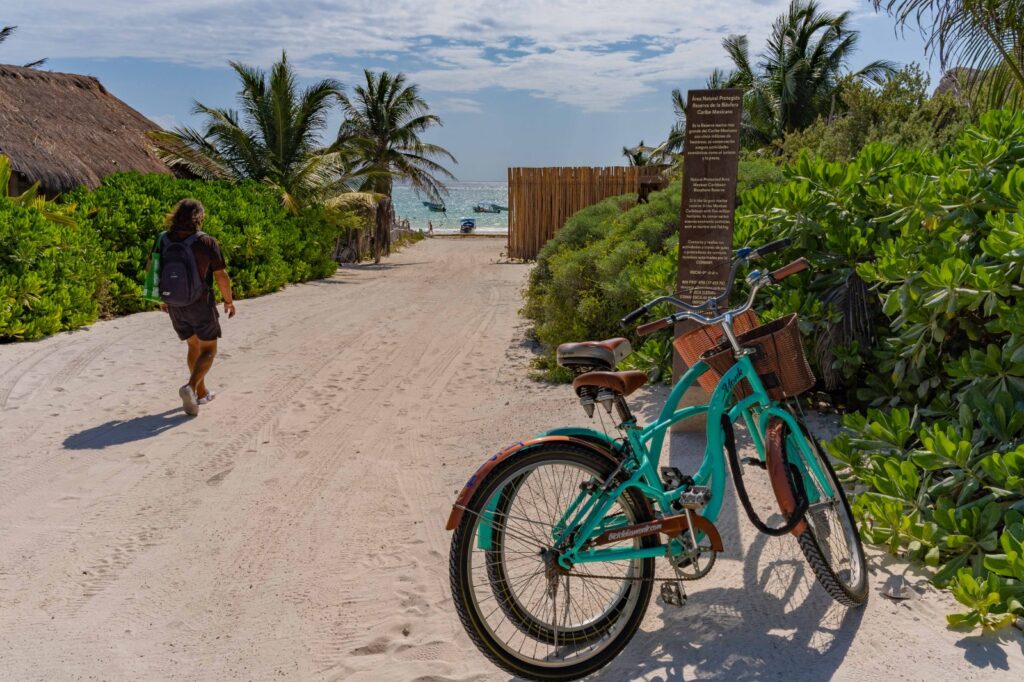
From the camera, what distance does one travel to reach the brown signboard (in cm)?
573

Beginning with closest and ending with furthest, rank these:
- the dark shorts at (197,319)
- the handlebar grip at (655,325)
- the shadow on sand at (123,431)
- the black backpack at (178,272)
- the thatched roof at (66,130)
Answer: the handlebar grip at (655,325) < the shadow on sand at (123,431) < the black backpack at (178,272) < the dark shorts at (197,319) < the thatched roof at (66,130)

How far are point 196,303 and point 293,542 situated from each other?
3221 mm

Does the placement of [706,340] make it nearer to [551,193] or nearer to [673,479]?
[673,479]

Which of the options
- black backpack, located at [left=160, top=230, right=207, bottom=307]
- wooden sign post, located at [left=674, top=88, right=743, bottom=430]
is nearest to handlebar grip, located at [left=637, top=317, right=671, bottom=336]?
wooden sign post, located at [left=674, top=88, right=743, bottom=430]

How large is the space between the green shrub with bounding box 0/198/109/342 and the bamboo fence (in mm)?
13088

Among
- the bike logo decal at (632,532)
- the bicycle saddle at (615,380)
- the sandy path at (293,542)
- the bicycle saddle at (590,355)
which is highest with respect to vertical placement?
the bicycle saddle at (590,355)

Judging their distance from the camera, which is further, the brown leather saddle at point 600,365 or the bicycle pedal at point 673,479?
the bicycle pedal at point 673,479

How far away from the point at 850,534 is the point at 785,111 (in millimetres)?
32632

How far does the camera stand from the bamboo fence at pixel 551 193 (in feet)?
72.3

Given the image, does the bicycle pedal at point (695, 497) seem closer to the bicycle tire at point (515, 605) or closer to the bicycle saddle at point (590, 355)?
the bicycle tire at point (515, 605)

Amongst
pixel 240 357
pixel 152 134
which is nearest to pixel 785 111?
pixel 152 134

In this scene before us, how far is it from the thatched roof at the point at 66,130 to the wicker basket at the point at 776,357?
16037 mm

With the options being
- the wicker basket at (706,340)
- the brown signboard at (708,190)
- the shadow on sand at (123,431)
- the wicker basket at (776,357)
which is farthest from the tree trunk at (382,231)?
the wicker basket at (776,357)

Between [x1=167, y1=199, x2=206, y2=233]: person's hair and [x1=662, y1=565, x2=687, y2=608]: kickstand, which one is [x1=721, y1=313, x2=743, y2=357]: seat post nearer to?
[x1=662, y1=565, x2=687, y2=608]: kickstand
